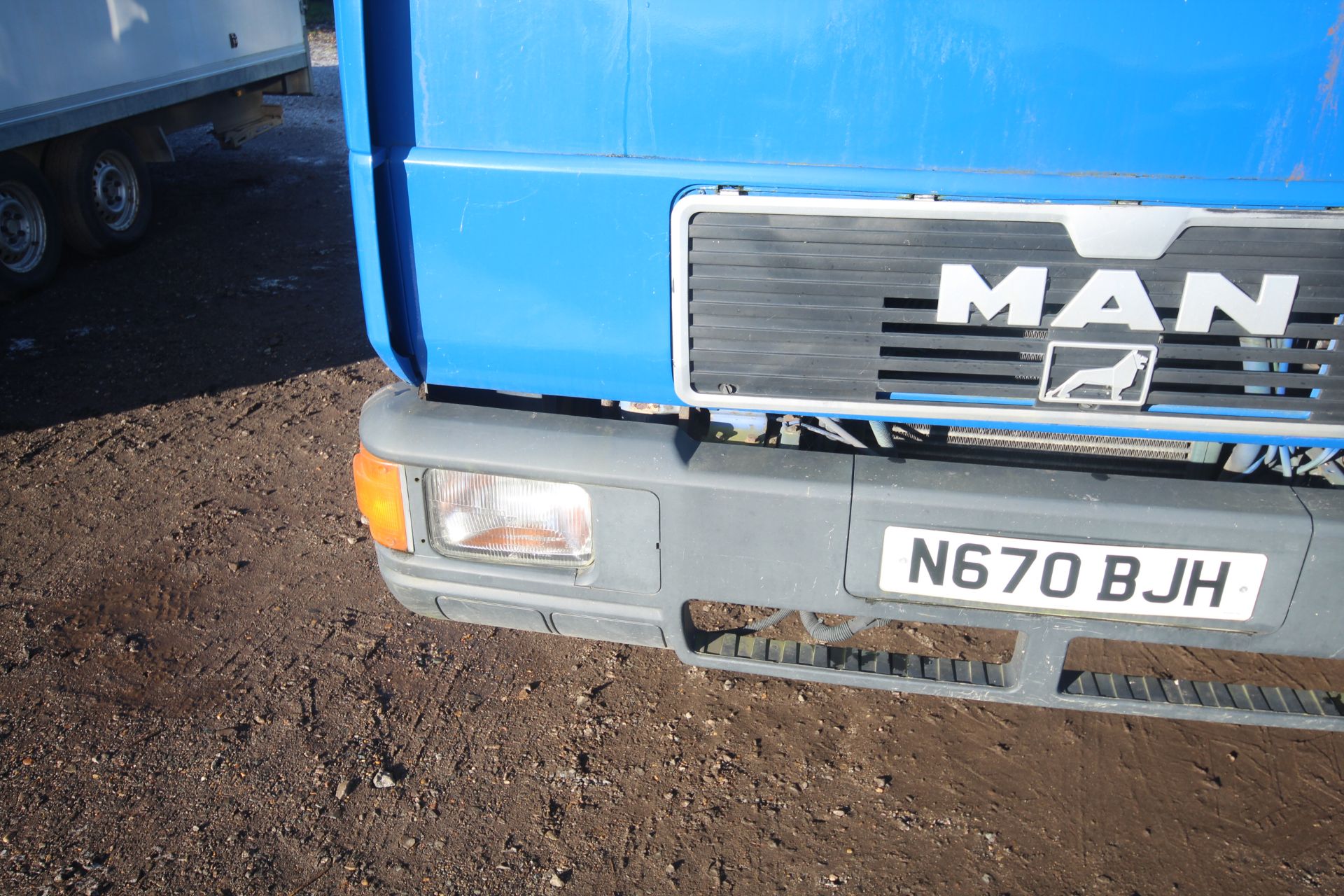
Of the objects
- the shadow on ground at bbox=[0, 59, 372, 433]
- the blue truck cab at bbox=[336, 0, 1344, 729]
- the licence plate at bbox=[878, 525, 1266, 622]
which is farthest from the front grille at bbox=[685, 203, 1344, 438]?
the shadow on ground at bbox=[0, 59, 372, 433]

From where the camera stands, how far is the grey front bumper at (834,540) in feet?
6.57

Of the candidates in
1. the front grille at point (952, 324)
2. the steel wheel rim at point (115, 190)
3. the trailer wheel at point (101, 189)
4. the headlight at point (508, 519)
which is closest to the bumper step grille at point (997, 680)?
the headlight at point (508, 519)

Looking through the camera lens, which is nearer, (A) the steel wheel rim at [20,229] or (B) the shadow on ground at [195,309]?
(B) the shadow on ground at [195,309]

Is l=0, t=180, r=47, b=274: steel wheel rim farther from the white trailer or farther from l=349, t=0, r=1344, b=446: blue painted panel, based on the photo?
l=349, t=0, r=1344, b=446: blue painted panel

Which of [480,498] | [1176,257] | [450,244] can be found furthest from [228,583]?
[1176,257]

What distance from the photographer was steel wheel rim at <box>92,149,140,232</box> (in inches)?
266

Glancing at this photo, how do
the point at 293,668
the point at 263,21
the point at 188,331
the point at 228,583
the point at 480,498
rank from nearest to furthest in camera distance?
the point at 480,498 → the point at 293,668 → the point at 228,583 → the point at 188,331 → the point at 263,21

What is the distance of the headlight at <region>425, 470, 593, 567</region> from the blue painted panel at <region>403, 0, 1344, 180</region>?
768mm

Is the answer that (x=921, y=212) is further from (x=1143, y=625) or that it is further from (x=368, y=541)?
(x=368, y=541)

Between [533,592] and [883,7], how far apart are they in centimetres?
150

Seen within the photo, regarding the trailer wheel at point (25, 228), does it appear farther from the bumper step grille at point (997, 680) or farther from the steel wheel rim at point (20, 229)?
the bumper step grille at point (997, 680)

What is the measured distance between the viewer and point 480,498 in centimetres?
229

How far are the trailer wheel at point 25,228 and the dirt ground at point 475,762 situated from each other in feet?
9.55

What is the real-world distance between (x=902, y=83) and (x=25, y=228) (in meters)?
6.36
